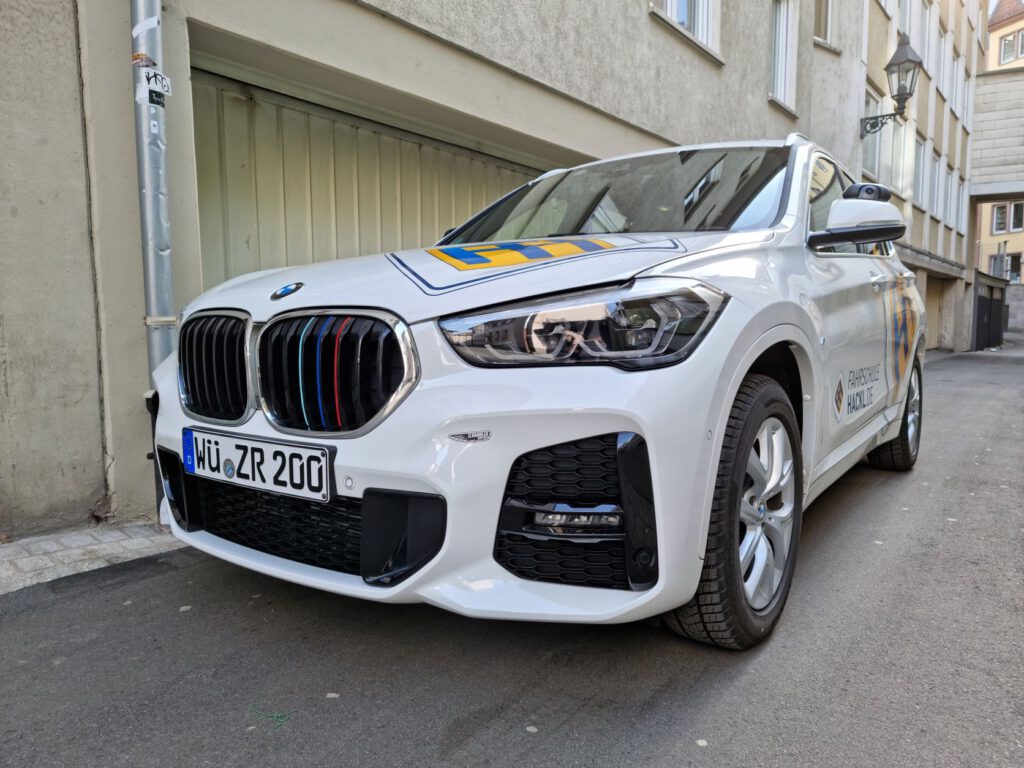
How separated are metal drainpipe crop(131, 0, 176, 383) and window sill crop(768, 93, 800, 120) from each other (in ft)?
31.5

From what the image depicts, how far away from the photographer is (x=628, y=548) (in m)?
1.78

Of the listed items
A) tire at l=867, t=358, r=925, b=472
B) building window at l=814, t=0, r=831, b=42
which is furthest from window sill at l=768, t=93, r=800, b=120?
tire at l=867, t=358, r=925, b=472

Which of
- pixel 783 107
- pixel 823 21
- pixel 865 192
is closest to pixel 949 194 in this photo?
pixel 823 21

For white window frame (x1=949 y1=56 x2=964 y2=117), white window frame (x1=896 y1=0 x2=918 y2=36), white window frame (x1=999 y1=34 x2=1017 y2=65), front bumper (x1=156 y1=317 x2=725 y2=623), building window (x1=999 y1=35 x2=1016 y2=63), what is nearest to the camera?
front bumper (x1=156 y1=317 x2=725 y2=623)

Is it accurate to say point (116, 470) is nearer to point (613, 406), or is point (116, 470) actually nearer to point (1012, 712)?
point (613, 406)

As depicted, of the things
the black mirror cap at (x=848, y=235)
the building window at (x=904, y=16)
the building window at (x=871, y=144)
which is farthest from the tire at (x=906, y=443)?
the building window at (x=904, y=16)

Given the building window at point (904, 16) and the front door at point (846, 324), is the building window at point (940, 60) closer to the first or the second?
the building window at point (904, 16)

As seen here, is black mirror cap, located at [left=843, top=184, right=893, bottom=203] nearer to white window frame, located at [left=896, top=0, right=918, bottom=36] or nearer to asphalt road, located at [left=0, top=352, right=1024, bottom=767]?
asphalt road, located at [left=0, top=352, right=1024, bottom=767]

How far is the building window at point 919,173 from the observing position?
64.5 ft

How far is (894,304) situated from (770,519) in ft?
7.02

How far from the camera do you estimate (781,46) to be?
11.7 meters

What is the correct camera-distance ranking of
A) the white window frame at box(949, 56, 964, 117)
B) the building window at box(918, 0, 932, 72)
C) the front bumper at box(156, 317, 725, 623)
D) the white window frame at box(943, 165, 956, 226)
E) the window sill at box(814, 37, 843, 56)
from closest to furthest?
the front bumper at box(156, 317, 725, 623)
the window sill at box(814, 37, 843, 56)
the building window at box(918, 0, 932, 72)
the white window frame at box(943, 165, 956, 226)
the white window frame at box(949, 56, 964, 117)

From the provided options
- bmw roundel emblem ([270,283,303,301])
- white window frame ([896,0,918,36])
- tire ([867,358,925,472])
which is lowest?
tire ([867,358,925,472])

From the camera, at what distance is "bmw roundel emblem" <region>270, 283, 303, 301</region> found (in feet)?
7.16
